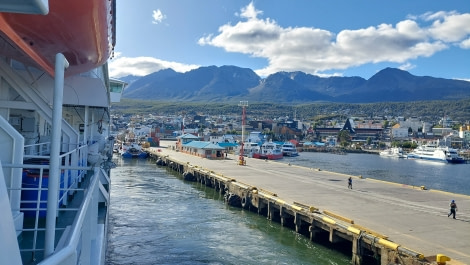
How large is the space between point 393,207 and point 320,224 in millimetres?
5044

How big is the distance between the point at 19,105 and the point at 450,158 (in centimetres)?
9761

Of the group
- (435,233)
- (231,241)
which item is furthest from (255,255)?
(435,233)

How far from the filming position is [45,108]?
28.0 ft

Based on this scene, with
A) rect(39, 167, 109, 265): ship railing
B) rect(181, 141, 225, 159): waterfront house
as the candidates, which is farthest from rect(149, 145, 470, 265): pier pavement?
rect(181, 141, 225, 159): waterfront house

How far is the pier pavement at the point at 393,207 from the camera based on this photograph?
13.4 metres

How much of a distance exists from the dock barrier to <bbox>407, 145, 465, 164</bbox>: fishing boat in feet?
258

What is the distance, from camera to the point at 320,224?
16.8m

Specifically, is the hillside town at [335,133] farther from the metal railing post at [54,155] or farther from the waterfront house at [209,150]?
the metal railing post at [54,155]

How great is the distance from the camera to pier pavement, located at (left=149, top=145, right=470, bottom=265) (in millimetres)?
13388

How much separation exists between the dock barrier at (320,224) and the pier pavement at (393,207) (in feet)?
2.15

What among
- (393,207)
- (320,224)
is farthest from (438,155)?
(320,224)

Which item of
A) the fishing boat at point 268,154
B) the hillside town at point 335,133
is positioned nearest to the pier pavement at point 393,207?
the fishing boat at point 268,154

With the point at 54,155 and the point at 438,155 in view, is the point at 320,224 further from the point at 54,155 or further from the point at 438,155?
the point at 438,155

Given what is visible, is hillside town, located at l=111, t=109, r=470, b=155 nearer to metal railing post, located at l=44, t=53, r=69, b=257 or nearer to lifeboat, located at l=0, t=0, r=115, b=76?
lifeboat, located at l=0, t=0, r=115, b=76
